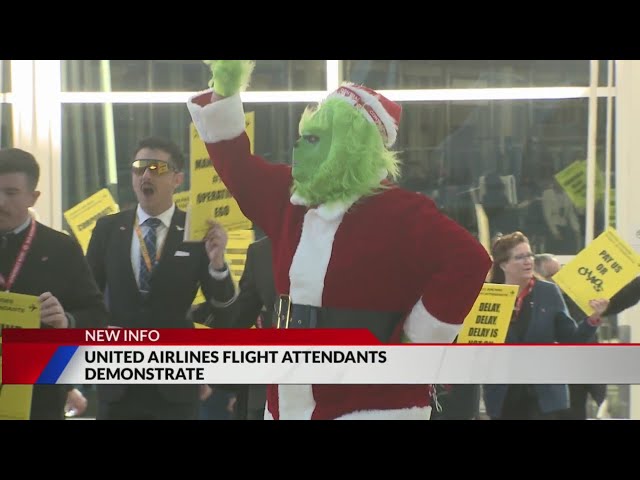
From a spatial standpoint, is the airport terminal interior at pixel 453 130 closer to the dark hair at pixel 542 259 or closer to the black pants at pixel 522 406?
the dark hair at pixel 542 259

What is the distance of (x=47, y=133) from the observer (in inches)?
159

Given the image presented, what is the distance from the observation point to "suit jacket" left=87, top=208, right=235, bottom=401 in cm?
403

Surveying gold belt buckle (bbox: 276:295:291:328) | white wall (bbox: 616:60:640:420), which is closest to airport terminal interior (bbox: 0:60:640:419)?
white wall (bbox: 616:60:640:420)

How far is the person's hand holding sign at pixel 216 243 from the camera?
4012 mm

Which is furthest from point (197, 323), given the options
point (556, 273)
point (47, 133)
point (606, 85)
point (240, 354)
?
point (606, 85)

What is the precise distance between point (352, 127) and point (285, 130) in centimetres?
26

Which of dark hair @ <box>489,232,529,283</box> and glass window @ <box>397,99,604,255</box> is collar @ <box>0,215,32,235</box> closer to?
glass window @ <box>397,99,604,255</box>

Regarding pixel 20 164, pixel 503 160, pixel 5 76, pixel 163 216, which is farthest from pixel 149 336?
pixel 503 160

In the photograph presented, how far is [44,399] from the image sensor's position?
4.08 m

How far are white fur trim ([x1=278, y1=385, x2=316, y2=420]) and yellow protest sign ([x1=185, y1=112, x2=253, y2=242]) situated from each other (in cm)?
67

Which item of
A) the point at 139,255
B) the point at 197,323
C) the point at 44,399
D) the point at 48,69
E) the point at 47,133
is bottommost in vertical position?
the point at 44,399

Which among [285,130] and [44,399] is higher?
[285,130]

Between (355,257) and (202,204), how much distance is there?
0.64 meters

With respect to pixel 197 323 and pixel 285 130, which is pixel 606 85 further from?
pixel 197 323
